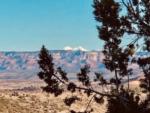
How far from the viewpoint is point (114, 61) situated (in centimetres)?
2520

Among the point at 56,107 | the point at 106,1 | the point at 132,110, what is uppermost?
the point at 106,1

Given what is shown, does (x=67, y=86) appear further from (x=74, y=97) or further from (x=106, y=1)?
(x=106, y=1)

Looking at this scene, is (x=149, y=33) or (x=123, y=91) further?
(x=123, y=91)

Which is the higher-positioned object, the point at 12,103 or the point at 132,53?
the point at 132,53

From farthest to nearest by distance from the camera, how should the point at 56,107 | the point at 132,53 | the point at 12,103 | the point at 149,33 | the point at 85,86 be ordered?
the point at 56,107 → the point at 12,103 → the point at 85,86 → the point at 132,53 → the point at 149,33

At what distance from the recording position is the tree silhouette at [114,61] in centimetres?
2267

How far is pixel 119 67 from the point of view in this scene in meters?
25.4

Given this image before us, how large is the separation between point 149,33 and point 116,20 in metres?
2.01

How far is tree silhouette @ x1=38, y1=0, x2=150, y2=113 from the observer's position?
22672 mm

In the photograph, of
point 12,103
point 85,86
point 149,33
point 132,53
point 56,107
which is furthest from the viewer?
point 56,107

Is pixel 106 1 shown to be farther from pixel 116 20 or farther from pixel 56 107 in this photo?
pixel 56 107

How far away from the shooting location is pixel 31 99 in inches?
3888

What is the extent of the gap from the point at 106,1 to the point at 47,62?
187 inches

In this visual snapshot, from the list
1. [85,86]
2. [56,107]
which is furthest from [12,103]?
[85,86]
